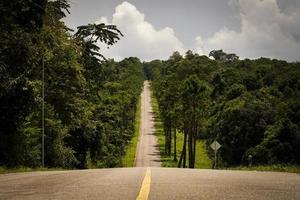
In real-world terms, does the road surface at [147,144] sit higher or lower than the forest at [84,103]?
lower

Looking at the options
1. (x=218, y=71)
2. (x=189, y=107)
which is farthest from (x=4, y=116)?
(x=218, y=71)

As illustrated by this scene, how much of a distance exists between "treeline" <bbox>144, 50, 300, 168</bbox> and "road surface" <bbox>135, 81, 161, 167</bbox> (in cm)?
474

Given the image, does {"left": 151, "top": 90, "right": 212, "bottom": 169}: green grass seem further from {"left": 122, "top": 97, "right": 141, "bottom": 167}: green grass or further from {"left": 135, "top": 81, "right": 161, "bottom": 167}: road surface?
{"left": 122, "top": 97, "right": 141, "bottom": 167}: green grass

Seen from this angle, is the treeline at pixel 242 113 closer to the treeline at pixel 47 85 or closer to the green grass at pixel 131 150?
the green grass at pixel 131 150

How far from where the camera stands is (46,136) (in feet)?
143

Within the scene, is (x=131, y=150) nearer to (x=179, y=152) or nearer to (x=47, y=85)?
(x=179, y=152)

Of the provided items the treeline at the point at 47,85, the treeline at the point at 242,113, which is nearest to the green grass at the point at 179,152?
the treeline at the point at 242,113

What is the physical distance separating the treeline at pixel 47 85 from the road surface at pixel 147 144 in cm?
1381

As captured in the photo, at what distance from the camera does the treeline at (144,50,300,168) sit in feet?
200

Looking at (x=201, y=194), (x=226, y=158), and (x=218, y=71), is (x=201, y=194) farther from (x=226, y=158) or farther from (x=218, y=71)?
(x=218, y=71)

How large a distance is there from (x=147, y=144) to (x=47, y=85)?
68.1m

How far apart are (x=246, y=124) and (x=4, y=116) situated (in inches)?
2034

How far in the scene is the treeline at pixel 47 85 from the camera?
29.6 meters

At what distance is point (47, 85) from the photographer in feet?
143
